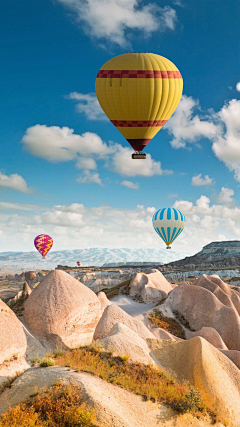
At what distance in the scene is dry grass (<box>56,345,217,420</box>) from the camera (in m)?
15.0

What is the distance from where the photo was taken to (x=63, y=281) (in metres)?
25.0

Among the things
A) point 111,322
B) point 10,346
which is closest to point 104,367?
point 10,346

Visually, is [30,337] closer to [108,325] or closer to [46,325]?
[46,325]

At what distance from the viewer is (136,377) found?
16359 mm

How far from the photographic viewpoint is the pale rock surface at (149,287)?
4941cm

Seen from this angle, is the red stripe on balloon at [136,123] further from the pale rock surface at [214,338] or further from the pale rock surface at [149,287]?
the pale rock surface at [214,338]

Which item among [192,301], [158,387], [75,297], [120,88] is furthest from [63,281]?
[120,88]

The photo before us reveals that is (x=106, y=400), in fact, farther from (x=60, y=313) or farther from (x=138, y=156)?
(x=138, y=156)

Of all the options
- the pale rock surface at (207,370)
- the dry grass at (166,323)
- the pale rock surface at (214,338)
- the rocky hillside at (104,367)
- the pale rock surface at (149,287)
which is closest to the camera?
the rocky hillside at (104,367)

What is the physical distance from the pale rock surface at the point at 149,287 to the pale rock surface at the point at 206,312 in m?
4.91

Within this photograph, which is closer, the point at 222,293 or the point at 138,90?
the point at 138,90

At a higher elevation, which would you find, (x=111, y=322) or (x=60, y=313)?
(x=60, y=313)

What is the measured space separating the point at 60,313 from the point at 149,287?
93.4 ft

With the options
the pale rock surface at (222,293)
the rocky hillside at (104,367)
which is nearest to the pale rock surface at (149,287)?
the pale rock surface at (222,293)
